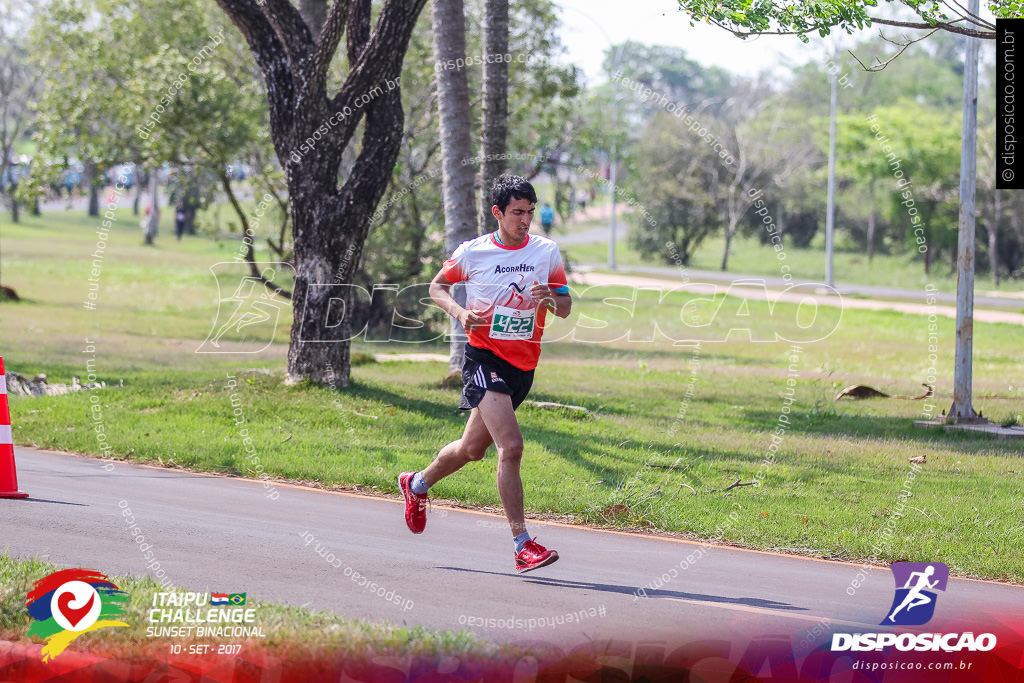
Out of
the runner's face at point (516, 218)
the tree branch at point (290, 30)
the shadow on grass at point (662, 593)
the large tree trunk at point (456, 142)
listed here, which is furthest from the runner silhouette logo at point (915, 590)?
the tree branch at point (290, 30)

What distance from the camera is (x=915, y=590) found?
21.3 feet

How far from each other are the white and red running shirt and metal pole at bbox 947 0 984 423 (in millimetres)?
7871

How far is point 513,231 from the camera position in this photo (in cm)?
645

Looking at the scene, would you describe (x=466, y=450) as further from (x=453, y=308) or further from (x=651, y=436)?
(x=651, y=436)

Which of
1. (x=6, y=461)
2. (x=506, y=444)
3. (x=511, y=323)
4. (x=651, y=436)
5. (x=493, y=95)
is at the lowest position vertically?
(x=651, y=436)

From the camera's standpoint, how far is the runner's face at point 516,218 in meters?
6.41

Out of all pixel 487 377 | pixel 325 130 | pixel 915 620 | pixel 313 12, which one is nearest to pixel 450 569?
pixel 487 377

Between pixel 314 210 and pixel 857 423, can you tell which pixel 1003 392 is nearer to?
pixel 857 423

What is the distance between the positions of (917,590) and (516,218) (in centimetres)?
326

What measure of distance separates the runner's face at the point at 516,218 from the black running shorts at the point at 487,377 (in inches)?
28.1

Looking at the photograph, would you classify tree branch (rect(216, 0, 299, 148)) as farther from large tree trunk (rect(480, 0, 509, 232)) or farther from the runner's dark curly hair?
the runner's dark curly hair

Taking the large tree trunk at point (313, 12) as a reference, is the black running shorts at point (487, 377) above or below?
below

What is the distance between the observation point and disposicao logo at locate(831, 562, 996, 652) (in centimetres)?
546

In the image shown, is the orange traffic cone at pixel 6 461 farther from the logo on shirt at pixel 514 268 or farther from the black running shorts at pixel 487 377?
the logo on shirt at pixel 514 268
